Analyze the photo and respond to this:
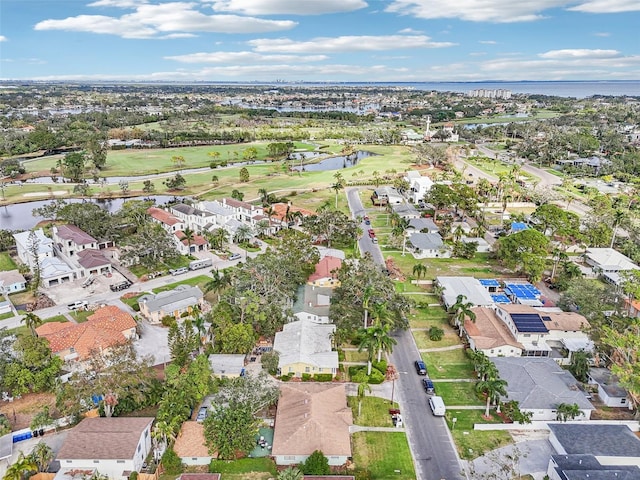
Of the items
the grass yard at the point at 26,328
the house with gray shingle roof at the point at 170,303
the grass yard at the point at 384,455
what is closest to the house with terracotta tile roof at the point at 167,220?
the house with gray shingle roof at the point at 170,303

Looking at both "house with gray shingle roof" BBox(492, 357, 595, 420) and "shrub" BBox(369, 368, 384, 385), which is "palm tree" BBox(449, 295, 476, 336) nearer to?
"house with gray shingle roof" BBox(492, 357, 595, 420)

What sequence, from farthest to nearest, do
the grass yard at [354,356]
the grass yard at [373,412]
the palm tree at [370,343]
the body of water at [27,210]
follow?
the body of water at [27,210], the grass yard at [354,356], the palm tree at [370,343], the grass yard at [373,412]

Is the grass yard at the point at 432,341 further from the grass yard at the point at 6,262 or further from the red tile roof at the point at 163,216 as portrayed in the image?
the grass yard at the point at 6,262

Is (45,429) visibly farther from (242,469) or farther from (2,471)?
(242,469)

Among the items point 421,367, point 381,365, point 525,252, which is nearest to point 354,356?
point 381,365

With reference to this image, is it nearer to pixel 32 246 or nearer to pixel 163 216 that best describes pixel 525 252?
pixel 163 216

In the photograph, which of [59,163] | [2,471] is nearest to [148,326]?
[2,471]
